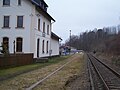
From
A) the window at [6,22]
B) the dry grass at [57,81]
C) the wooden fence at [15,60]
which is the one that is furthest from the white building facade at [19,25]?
the dry grass at [57,81]

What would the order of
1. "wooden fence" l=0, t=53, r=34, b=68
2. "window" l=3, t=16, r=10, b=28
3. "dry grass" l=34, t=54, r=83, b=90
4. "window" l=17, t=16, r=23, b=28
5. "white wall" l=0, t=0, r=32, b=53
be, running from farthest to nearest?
1. "window" l=3, t=16, r=10, b=28
2. "window" l=17, t=16, r=23, b=28
3. "white wall" l=0, t=0, r=32, b=53
4. "wooden fence" l=0, t=53, r=34, b=68
5. "dry grass" l=34, t=54, r=83, b=90

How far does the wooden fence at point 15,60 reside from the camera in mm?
24578

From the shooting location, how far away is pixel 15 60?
1089 inches

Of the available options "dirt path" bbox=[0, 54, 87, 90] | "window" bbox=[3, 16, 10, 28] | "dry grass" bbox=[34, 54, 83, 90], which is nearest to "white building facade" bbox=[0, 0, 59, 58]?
"window" bbox=[3, 16, 10, 28]

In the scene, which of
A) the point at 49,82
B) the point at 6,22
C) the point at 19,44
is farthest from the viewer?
the point at 6,22

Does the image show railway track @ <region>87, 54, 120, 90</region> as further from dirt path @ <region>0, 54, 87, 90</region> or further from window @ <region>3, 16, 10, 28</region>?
window @ <region>3, 16, 10, 28</region>

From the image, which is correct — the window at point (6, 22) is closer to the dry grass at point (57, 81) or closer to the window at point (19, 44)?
the window at point (19, 44)

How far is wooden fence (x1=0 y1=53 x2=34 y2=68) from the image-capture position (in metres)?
24.6

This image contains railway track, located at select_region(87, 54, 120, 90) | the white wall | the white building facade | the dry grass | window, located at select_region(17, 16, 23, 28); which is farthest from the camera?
window, located at select_region(17, 16, 23, 28)

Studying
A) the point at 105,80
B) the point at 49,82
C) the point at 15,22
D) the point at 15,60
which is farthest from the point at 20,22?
the point at 49,82

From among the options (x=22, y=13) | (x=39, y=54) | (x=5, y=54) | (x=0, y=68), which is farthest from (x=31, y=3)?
(x=0, y=68)

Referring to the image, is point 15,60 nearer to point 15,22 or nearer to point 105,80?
point 15,22

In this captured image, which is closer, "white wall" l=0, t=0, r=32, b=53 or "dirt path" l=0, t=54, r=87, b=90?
"dirt path" l=0, t=54, r=87, b=90

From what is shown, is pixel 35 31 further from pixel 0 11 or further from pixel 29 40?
pixel 0 11
